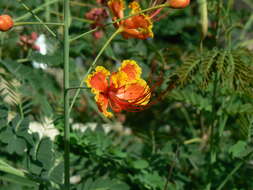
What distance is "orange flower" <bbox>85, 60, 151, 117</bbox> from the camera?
1.60m

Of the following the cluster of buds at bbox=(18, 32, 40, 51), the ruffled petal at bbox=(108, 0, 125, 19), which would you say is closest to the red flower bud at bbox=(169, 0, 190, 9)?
the ruffled petal at bbox=(108, 0, 125, 19)

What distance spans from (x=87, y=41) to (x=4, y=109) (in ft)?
2.76

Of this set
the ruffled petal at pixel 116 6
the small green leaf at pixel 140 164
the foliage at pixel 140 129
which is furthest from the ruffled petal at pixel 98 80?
the small green leaf at pixel 140 164

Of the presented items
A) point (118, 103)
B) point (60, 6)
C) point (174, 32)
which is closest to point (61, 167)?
point (118, 103)

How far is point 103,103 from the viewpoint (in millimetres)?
1597

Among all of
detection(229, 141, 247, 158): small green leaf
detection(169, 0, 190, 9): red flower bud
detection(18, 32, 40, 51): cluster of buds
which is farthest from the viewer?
detection(18, 32, 40, 51): cluster of buds

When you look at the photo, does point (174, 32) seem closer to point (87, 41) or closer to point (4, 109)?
point (87, 41)

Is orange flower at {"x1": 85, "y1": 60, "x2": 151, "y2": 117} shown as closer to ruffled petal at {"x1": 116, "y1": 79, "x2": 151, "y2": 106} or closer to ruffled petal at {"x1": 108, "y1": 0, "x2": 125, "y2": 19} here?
ruffled petal at {"x1": 116, "y1": 79, "x2": 151, "y2": 106}

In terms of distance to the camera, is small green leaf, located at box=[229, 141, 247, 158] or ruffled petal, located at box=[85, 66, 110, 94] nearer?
ruffled petal, located at box=[85, 66, 110, 94]

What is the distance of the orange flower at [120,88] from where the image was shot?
1604 millimetres

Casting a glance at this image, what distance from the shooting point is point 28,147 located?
73.7 inches

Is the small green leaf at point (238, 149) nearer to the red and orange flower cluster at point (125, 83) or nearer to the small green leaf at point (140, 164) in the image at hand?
the small green leaf at point (140, 164)

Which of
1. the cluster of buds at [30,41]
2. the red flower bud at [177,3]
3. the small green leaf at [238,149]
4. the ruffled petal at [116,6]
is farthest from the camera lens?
the cluster of buds at [30,41]

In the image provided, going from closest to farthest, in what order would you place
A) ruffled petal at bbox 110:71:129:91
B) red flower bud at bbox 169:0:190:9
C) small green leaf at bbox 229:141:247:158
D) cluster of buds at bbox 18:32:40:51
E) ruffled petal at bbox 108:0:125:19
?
red flower bud at bbox 169:0:190:9
ruffled petal at bbox 110:71:129:91
ruffled petal at bbox 108:0:125:19
small green leaf at bbox 229:141:247:158
cluster of buds at bbox 18:32:40:51
